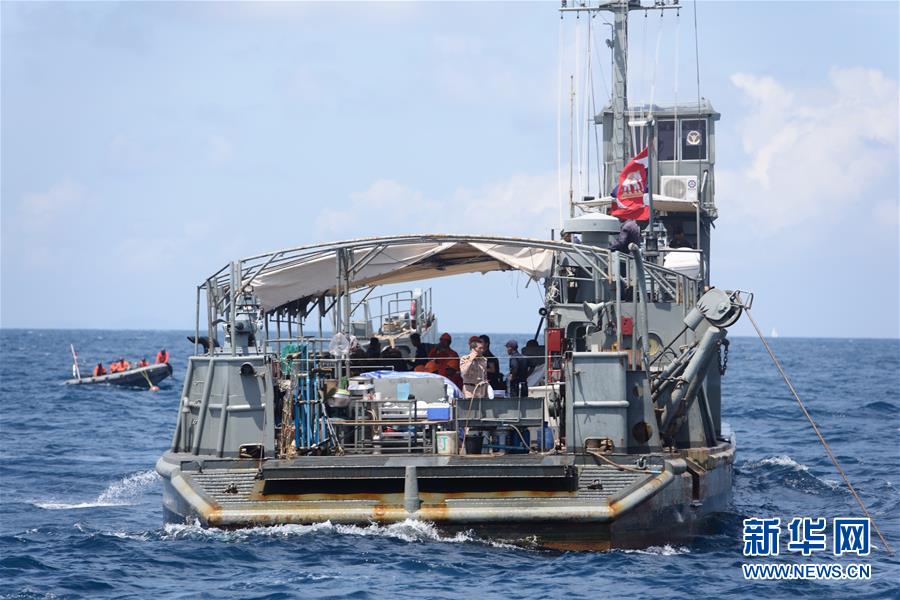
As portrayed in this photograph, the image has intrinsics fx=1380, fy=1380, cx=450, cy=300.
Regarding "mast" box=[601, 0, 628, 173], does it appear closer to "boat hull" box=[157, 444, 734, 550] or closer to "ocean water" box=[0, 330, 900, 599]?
"ocean water" box=[0, 330, 900, 599]

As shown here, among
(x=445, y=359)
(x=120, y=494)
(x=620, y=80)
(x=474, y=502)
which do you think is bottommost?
(x=120, y=494)

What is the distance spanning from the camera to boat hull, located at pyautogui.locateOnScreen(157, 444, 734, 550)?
14.7 metres

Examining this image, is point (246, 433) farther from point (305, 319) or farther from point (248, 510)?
point (305, 319)

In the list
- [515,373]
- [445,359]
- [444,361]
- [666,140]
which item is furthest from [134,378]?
[445,359]

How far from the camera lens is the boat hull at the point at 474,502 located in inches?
580

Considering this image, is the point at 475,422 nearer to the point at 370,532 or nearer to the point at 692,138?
the point at 370,532

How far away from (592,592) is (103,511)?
30.5 ft

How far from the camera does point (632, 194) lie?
21656mm

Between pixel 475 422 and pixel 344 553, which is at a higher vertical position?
pixel 475 422

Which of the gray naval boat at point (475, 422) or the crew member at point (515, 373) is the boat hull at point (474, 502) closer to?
the gray naval boat at point (475, 422)

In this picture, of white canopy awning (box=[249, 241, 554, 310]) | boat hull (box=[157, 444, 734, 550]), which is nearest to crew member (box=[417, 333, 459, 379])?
white canopy awning (box=[249, 241, 554, 310])

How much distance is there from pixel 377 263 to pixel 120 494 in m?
5.93

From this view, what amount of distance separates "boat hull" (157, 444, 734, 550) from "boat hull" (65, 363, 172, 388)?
137 ft

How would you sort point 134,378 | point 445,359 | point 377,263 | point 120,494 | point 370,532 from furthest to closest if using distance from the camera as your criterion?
point 134,378 < point 120,494 < point 377,263 < point 445,359 < point 370,532
